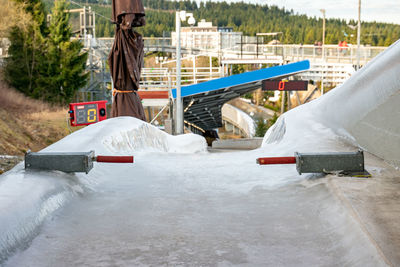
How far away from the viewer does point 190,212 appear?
3365mm

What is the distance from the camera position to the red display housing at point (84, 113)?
1473 centimetres

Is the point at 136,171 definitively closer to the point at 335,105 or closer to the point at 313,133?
the point at 313,133

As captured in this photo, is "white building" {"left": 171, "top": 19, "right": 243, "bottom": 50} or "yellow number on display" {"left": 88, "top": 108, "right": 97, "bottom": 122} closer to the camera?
"yellow number on display" {"left": 88, "top": 108, "right": 97, "bottom": 122}

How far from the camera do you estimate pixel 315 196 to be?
137 inches

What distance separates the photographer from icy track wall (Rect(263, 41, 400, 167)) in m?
4.21

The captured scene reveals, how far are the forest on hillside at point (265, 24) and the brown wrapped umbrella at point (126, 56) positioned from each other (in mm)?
76382

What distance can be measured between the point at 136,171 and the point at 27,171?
4.08 ft

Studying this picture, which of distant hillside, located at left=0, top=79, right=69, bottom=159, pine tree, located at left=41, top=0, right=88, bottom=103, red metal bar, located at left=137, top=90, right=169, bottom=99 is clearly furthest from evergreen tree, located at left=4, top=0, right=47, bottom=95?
red metal bar, located at left=137, top=90, right=169, bottom=99

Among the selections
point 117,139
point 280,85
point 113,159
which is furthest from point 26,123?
point 113,159

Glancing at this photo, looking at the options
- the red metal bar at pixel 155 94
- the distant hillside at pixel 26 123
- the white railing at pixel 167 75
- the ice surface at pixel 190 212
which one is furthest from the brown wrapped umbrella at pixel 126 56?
the red metal bar at pixel 155 94

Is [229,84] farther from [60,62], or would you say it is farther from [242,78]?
[60,62]

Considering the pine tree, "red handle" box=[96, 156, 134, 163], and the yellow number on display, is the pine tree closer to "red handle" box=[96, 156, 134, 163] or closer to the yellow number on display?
the yellow number on display

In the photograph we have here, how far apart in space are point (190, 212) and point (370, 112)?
2.16 meters

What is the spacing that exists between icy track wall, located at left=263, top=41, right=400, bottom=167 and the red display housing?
9.72m
